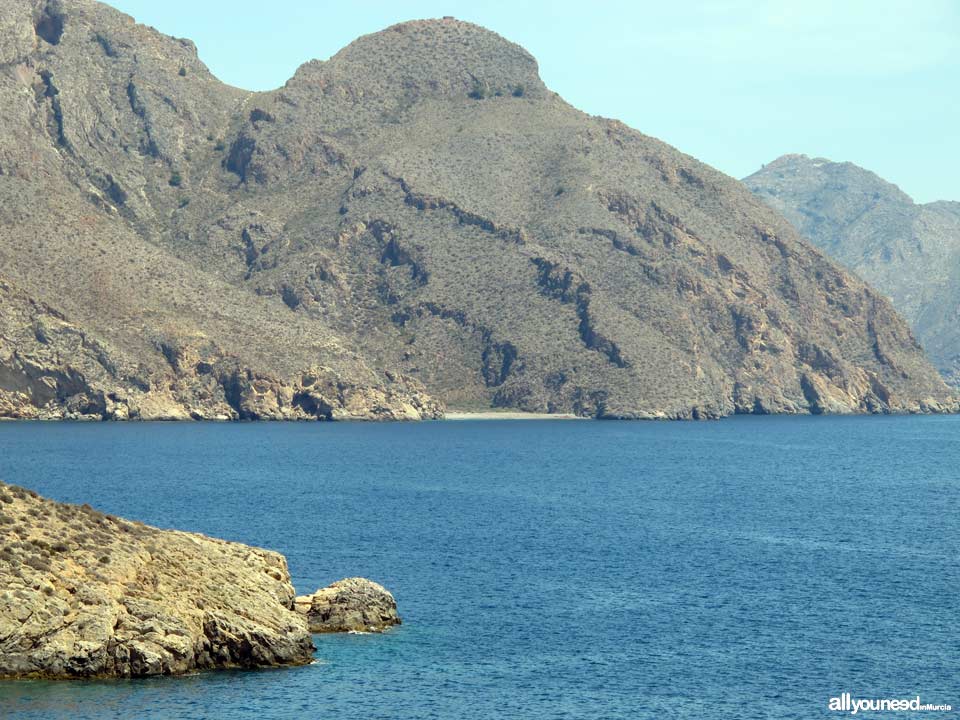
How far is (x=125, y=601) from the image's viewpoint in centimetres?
6612

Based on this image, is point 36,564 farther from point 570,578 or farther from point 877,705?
point 570,578

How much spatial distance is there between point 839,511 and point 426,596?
200 ft

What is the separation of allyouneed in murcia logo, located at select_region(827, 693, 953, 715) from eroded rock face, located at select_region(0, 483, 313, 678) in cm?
2368

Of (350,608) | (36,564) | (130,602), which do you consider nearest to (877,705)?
(350,608)

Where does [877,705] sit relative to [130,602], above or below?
below

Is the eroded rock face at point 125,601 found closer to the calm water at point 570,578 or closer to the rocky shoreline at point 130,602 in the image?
the rocky shoreline at point 130,602

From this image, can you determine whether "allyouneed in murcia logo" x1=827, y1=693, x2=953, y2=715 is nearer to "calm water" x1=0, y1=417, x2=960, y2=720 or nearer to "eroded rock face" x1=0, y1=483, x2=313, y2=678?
"calm water" x1=0, y1=417, x2=960, y2=720

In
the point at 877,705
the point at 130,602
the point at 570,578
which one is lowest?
the point at 877,705

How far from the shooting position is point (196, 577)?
7044 cm

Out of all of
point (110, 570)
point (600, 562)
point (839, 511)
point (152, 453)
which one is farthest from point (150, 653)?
point (152, 453)

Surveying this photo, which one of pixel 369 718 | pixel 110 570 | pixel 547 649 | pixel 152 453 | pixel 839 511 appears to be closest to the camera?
pixel 369 718

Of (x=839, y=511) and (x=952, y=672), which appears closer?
(x=952, y=672)

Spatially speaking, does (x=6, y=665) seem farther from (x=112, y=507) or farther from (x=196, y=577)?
(x=112, y=507)

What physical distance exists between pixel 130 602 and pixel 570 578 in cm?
3523
